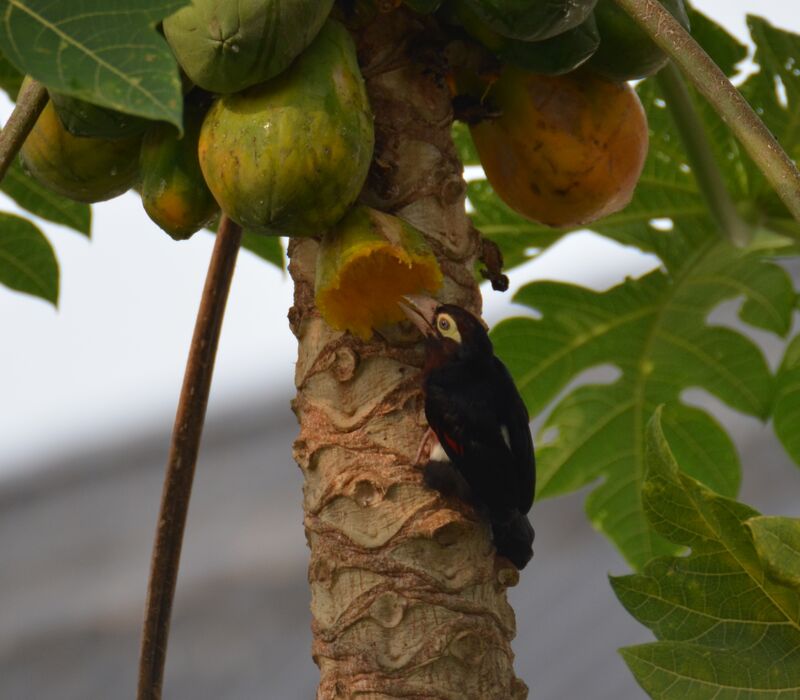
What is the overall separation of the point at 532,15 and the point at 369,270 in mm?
336

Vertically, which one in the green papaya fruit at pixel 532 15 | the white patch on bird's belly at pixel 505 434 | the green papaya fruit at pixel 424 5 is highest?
the green papaya fruit at pixel 424 5

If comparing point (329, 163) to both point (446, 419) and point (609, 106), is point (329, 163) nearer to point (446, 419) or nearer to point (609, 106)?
point (446, 419)

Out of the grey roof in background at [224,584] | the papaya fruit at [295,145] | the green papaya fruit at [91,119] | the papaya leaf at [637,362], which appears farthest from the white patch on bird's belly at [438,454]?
the grey roof in background at [224,584]

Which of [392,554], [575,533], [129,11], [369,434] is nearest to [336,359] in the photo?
[369,434]

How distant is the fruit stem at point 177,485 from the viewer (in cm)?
182

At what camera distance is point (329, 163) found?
151cm

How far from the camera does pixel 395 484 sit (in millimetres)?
1561

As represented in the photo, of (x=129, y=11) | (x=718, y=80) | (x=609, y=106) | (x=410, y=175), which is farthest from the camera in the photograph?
(x=609, y=106)

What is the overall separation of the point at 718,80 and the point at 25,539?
6.51m

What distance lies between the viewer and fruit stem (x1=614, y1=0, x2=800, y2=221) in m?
1.40

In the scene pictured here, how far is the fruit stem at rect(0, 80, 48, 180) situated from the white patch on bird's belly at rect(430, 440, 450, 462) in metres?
0.57

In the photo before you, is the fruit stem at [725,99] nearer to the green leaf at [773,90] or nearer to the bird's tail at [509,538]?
the bird's tail at [509,538]

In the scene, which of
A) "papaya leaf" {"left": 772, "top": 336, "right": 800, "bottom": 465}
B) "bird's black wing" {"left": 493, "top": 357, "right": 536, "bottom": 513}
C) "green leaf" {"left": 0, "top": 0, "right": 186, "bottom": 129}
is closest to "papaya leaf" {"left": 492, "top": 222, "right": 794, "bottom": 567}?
"papaya leaf" {"left": 772, "top": 336, "right": 800, "bottom": 465}

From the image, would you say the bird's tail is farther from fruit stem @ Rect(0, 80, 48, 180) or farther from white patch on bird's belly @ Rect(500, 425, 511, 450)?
fruit stem @ Rect(0, 80, 48, 180)
